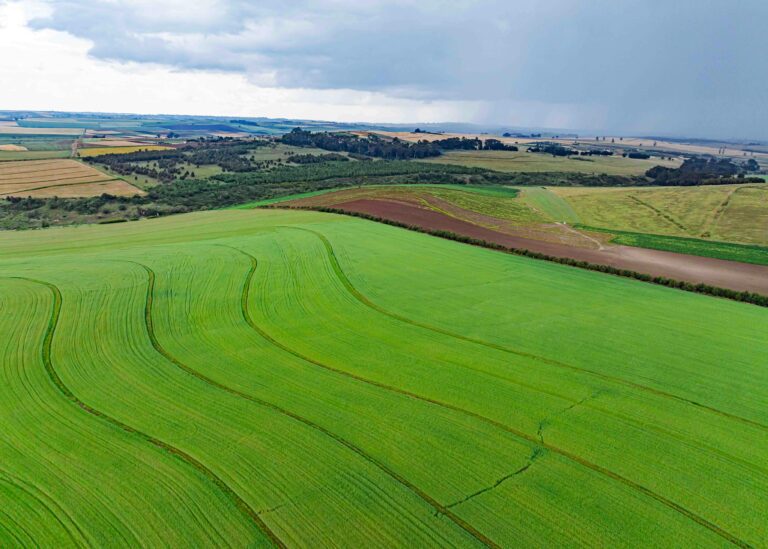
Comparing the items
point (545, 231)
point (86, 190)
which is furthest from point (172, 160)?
point (545, 231)

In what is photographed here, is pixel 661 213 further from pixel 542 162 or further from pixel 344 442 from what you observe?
pixel 542 162

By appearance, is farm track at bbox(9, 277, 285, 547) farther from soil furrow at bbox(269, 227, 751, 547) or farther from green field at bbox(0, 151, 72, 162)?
green field at bbox(0, 151, 72, 162)

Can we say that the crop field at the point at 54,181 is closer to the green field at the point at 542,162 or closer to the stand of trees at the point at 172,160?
the stand of trees at the point at 172,160

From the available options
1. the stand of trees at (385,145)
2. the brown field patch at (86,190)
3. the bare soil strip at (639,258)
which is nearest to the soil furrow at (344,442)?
the bare soil strip at (639,258)

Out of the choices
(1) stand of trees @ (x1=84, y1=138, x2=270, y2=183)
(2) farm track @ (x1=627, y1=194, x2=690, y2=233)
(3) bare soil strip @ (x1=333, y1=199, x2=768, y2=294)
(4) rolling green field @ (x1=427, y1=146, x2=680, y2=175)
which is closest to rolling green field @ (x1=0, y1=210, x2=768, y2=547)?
(3) bare soil strip @ (x1=333, y1=199, x2=768, y2=294)

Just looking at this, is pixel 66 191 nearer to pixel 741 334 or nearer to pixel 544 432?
pixel 544 432
